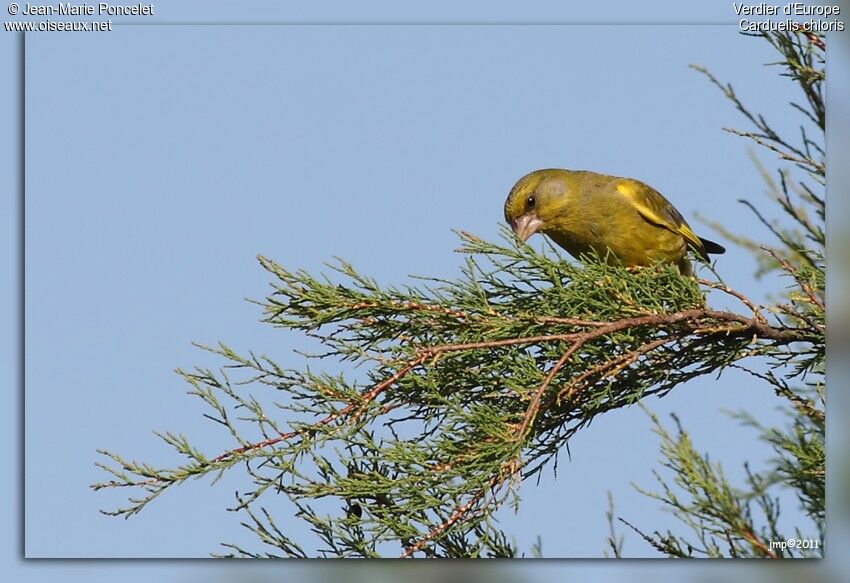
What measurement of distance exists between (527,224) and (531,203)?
0.42ft

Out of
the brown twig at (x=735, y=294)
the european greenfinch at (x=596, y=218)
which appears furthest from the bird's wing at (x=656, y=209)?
the brown twig at (x=735, y=294)

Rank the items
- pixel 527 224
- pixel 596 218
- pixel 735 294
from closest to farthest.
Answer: pixel 735 294
pixel 527 224
pixel 596 218

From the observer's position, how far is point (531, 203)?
636 cm

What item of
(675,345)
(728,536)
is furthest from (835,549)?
(675,345)

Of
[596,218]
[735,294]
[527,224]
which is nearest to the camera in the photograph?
[735,294]

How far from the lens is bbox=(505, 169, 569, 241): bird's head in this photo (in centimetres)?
633

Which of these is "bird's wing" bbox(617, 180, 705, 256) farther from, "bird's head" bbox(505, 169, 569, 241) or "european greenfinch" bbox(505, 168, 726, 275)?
"bird's head" bbox(505, 169, 569, 241)

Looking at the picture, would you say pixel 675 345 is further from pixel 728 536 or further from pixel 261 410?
pixel 261 410

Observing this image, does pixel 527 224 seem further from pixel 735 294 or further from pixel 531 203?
pixel 735 294

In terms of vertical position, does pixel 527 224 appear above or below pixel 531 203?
below

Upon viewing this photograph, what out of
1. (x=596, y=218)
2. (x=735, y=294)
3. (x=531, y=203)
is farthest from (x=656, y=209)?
(x=735, y=294)

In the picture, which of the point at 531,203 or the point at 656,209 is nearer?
the point at 531,203

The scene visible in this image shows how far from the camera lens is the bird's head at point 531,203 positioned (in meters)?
6.33

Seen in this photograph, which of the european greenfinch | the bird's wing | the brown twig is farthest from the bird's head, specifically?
the brown twig
